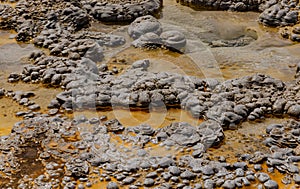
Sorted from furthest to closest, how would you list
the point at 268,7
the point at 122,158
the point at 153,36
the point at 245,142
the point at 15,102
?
the point at 268,7 → the point at 153,36 → the point at 15,102 → the point at 245,142 → the point at 122,158

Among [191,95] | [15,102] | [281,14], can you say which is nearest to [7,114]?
[15,102]

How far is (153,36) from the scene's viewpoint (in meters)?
6.97

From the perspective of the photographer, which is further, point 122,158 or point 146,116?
point 146,116

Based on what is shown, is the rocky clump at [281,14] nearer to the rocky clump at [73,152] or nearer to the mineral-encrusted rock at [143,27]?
the mineral-encrusted rock at [143,27]

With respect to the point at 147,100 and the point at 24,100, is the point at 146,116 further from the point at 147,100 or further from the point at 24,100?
the point at 24,100

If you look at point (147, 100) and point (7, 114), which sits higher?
point (147, 100)

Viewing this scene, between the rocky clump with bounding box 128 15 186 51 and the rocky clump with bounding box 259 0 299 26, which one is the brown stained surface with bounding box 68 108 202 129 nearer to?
the rocky clump with bounding box 128 15 186 51

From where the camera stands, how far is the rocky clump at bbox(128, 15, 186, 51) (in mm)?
6895

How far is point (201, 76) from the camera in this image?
6.07 metres

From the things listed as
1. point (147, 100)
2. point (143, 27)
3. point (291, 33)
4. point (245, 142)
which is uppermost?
point (143, 27)


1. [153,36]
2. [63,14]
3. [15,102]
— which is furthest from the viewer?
[63,14]

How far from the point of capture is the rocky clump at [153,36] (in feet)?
22.6

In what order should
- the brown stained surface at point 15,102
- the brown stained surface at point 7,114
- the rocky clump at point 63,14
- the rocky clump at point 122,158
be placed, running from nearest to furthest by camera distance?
1. the rocky clump at point 122,158
2. the brown stained surface at point 7,114
3. the brown stained surface at point 15,102
4. the rocky clump at point 63,14

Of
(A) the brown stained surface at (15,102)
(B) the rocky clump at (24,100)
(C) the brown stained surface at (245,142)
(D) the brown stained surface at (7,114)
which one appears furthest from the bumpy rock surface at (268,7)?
(D) the brown stained surface at (7,114)
